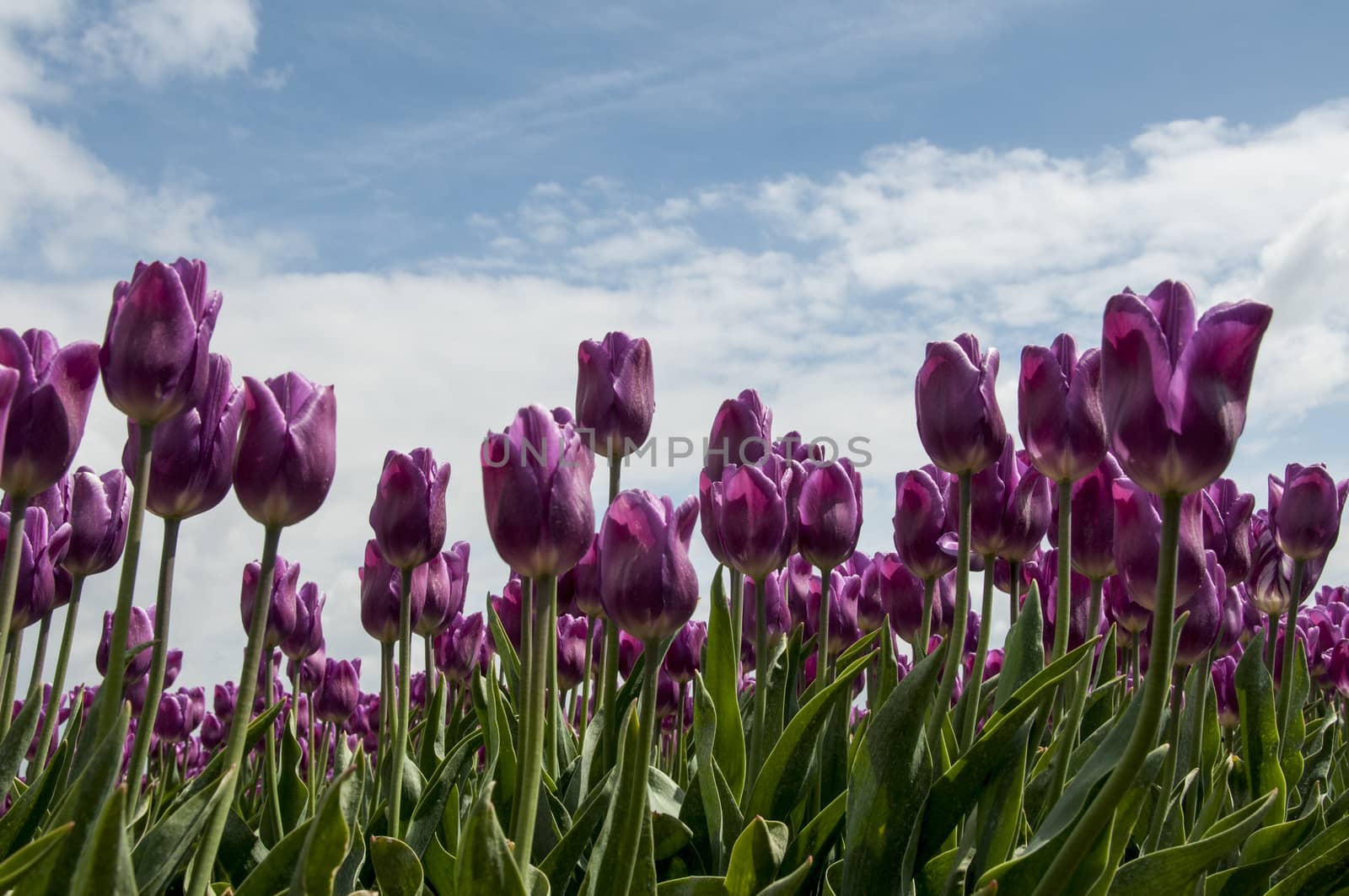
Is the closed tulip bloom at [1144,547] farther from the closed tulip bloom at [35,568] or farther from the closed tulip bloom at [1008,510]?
the closed tulip bloom at [35,568]

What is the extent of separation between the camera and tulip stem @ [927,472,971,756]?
211 cm

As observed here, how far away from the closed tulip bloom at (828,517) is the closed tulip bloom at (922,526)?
0.61 feet

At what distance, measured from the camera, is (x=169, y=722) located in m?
5.68

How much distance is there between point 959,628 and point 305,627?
277cm

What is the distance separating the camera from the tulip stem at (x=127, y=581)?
66.9 inches

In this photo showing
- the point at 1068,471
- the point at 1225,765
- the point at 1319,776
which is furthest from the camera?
the point at 1319,776

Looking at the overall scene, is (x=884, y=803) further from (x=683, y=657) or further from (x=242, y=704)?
(x=683, y=657)

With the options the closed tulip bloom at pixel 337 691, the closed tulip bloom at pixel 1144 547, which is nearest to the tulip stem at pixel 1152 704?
the closed tulip bloom at pixel 1144 547

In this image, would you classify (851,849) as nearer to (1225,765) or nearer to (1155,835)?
(1155,835)

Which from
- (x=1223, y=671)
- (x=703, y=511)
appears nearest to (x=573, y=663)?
(x=703, y=511)

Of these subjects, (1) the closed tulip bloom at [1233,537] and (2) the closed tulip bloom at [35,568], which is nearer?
(2) the closed tulip bloom at [35,568]

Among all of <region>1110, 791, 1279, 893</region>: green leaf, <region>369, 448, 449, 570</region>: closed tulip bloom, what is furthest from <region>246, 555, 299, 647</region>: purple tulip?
<region>1110, 791, 1279, 893</region>: green leaf

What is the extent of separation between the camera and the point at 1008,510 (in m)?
2.71

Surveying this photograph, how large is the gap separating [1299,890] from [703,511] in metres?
1.49
